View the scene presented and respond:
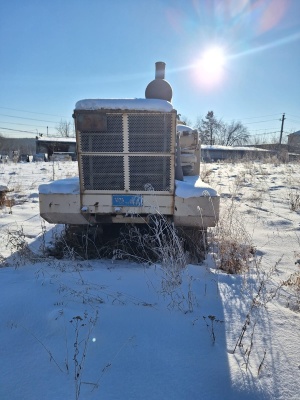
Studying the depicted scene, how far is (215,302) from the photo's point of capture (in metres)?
2.41

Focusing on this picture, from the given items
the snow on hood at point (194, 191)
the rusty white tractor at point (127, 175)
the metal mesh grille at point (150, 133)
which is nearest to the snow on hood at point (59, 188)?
the rusty white tractor at point (127, 175)

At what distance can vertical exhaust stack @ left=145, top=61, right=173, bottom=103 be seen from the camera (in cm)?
480

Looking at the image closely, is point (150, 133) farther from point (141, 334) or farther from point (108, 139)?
point (141, 334)

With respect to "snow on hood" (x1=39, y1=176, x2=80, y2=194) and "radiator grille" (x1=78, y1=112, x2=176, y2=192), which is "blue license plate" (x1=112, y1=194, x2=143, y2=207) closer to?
"radiator grille" (x1=78, y1=112, x2=176, y2=192)

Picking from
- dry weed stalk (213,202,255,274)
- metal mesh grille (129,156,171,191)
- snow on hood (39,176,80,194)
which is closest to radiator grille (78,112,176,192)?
metal mesh grille (129,156,171,191)

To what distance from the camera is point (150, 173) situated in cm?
335

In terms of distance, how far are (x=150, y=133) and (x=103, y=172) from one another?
0.73 meters

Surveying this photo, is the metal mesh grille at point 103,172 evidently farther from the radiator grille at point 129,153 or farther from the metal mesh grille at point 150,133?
the metal mesh grille at point 150,133

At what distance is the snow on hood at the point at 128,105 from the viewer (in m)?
3.14

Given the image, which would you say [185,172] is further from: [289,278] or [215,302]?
[215,302]

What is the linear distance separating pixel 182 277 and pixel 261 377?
1.29m

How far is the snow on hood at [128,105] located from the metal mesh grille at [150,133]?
0.08 meters

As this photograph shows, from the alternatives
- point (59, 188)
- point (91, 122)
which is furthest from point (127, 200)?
point (91, 122)

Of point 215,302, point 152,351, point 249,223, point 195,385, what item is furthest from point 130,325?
point 249,223
